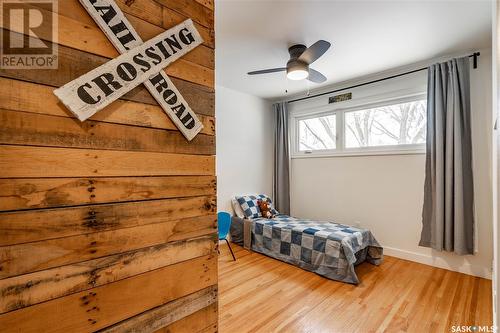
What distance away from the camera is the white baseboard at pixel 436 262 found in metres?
2.64

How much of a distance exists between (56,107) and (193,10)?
76cm

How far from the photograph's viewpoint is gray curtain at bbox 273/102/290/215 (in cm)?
443

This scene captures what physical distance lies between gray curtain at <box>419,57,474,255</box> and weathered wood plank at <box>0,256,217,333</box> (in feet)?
9.58

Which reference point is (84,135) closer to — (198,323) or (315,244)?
(198,323)

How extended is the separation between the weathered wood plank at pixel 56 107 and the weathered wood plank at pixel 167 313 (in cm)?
74

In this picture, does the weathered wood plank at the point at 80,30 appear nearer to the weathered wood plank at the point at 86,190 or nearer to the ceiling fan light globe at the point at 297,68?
the weathered wood plank at the point at 86,190

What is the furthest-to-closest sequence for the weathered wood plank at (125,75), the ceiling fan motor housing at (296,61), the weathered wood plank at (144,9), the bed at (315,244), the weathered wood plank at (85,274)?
the bed at (315,244)
the ceiling fan motor housing at (296,61)
the weathered wood plank at (144,9)
the weathered wood plank at (125,75)
the weathered wood plank at (85,274)

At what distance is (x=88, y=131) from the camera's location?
83 cm

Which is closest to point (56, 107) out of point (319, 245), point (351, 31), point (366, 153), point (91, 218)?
point (91, 218)

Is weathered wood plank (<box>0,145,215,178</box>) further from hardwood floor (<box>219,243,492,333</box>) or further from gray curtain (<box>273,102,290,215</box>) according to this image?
gray curtain (<box>273,102,290,215</box>)

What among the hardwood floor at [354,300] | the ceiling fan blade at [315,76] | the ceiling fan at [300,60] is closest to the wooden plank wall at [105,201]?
the hardwood floor at [354,300]

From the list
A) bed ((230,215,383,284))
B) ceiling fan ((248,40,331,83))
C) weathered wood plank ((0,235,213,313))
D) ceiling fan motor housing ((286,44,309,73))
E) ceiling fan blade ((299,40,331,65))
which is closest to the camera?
weathered wood plank ((0,235,213,313))

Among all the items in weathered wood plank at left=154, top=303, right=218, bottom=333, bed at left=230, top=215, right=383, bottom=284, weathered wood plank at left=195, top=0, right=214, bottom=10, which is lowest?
bed at left=230, top=215, right=383, bottom=284

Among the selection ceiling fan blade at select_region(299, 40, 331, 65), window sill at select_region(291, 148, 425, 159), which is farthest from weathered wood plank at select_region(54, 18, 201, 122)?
window sill at select_region(291, 148, 425, 159)
